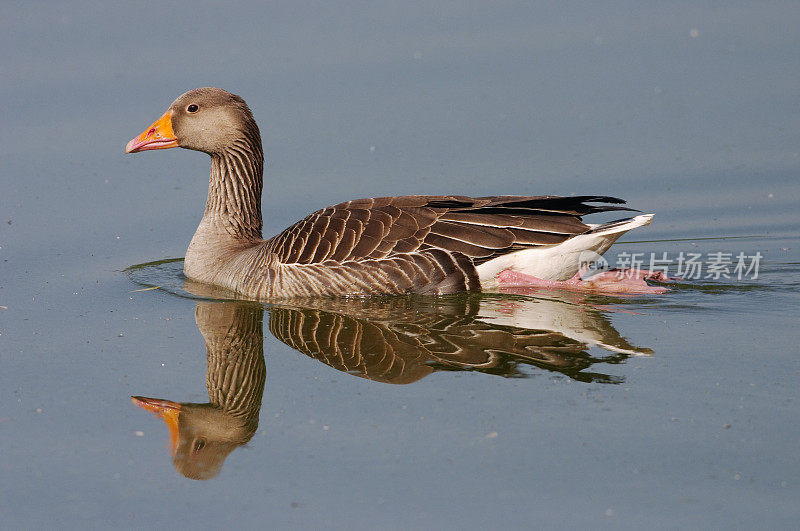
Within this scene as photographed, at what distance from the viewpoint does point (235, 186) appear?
10625mm

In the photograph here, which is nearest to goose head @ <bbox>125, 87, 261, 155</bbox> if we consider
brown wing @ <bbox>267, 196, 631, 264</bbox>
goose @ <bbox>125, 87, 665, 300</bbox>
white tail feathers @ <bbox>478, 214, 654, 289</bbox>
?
goose @ <bbox>125, 87, 665, 300</bbox>

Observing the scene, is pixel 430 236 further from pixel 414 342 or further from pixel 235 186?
pixel 235 186

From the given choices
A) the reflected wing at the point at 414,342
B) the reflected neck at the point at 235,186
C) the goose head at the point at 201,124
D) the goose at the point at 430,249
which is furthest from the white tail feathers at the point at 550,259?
the goose head at the point at 201,124

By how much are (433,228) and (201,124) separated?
268 centimetres

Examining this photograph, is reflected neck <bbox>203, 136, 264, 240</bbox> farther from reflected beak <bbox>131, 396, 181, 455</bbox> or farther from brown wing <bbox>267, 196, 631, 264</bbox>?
reflected beak <bbox>131, 396, 181, 455</bbox>

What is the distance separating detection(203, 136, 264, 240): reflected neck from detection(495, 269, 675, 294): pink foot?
2.78 meters

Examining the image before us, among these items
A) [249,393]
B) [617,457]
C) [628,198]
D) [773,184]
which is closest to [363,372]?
[249,393]

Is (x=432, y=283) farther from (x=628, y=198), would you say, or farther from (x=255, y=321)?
(x=628, y=198)

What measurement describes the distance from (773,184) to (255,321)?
6.33 metres

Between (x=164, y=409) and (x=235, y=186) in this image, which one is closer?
(x=164, y=409)

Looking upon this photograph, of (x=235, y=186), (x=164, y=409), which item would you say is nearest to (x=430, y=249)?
(x=235, y=186)

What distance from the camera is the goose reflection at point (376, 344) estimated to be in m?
7.17

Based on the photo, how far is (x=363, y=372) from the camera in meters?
7.73

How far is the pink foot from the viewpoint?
955cm
